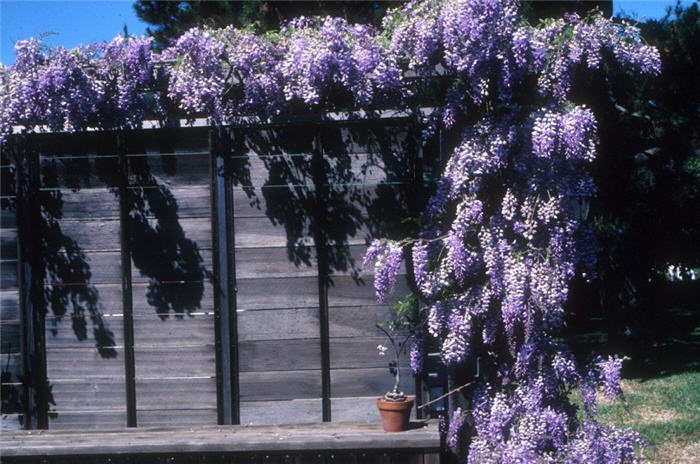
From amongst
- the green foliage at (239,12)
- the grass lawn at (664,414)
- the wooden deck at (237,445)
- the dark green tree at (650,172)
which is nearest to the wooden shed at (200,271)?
the wooden deck at (237,445)

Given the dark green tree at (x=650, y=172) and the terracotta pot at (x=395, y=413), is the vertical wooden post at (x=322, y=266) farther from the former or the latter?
the dark green tree at (x=650, y=172)

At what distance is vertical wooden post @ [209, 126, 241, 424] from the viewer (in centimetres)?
386

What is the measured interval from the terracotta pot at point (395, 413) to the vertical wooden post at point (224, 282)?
35.3 inches

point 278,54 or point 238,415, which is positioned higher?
point 278,54

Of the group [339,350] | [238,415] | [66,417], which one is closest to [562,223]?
[339,350]

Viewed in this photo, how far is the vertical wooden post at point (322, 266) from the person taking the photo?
3842 millimetres

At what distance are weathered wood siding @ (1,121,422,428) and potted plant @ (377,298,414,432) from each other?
7 cm

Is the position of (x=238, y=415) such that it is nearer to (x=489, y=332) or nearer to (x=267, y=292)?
(x=267, y=292)

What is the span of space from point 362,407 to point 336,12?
238 inches

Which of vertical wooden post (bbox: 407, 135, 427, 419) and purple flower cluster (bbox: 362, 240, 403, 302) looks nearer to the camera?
purple flower cluster (bbox: 362, 240, 403, 302)

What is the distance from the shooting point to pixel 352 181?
3.88m

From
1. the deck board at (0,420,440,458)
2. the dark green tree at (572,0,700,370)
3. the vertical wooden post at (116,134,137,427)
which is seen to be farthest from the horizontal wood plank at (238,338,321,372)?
the dark green tree at (572,0,700,370)

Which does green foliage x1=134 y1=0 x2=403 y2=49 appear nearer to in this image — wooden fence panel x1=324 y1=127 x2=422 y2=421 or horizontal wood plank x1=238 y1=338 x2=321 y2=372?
wooden fence panel x1=324 y1=127 x2=422 y2=421

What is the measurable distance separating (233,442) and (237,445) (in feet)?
0.09
